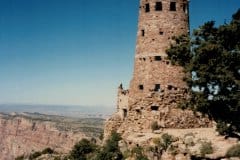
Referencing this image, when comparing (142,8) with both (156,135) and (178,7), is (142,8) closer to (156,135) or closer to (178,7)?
(178,7)

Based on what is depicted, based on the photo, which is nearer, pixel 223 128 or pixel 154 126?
pixel 223 128

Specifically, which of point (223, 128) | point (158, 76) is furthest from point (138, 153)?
point (158, 76)

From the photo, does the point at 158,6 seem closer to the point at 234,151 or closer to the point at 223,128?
the point at 223,128

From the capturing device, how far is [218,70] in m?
23.1

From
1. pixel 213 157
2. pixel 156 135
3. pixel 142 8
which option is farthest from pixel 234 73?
pixel 142 8

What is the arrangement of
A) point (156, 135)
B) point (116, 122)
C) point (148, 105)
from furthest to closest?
1. point (116, 122)
2. point (148, 105)
3. point (156, 135)

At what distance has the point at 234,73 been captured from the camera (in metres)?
23.4

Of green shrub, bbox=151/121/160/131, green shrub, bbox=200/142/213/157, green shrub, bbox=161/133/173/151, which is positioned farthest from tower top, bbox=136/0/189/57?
green shrub, bbox=200/142/213/157

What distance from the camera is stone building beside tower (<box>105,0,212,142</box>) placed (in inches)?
1283

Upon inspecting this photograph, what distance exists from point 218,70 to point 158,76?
→ 1045cm

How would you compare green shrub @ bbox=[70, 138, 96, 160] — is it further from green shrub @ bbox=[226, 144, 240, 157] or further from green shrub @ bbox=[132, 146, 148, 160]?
green shrub @ bbox=[226, 144, 240, 157]

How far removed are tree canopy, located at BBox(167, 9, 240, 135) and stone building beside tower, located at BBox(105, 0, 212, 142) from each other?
24.5ft

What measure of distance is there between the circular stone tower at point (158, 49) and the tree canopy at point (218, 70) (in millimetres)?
7985

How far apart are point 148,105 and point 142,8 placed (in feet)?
26.7
